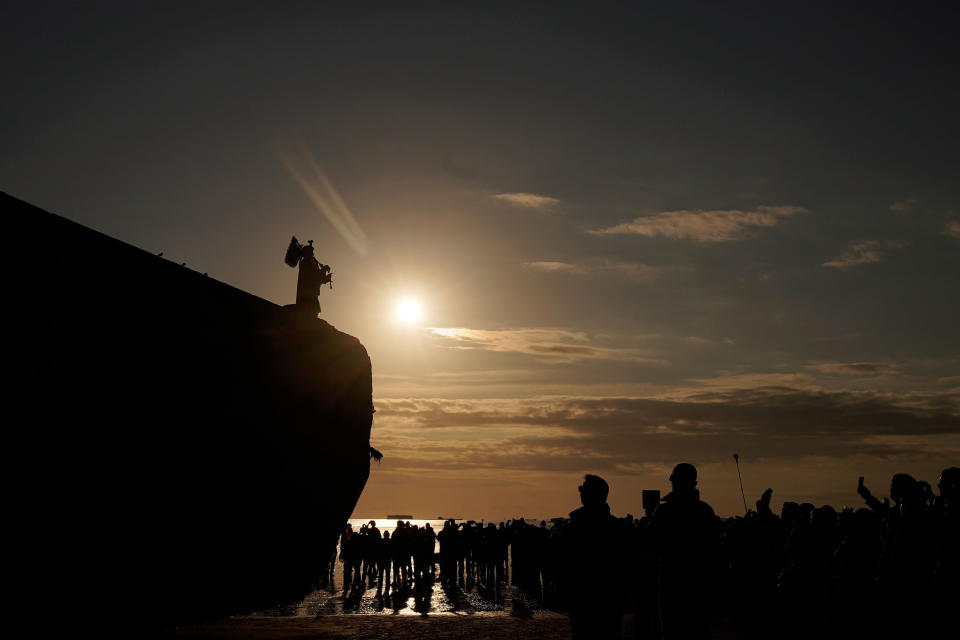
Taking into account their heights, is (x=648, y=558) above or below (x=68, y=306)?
below

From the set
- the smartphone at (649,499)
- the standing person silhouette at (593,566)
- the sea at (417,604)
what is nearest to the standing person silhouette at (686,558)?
the standing person silhouette at (593,566)

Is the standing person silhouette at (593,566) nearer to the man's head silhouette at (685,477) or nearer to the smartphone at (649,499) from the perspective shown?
the man's head silhouette at (685,477)

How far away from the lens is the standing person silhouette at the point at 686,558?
6.13 metres

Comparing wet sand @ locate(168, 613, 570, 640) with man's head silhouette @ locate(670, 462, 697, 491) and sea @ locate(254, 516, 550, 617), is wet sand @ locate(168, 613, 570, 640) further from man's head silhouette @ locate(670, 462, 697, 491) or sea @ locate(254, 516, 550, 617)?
man's head silhouette @ locate(670, 462, 697, 491)

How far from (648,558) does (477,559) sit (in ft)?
77.3

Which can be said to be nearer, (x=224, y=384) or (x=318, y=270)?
(x=224, y=384)

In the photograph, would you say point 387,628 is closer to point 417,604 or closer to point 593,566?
point 417,604

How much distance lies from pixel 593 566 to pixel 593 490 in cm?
62

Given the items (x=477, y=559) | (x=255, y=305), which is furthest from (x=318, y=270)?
→ (x=477, y=559)

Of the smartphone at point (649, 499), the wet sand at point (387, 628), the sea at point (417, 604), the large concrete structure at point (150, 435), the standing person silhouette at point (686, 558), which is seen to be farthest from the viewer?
the sea at point (417, 604)

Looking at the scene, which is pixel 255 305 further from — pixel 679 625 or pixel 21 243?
pixel 679 625

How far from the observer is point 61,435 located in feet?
23.4

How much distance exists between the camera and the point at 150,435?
8.29 m

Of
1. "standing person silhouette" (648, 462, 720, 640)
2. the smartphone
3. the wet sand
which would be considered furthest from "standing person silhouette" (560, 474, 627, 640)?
the wet sand
